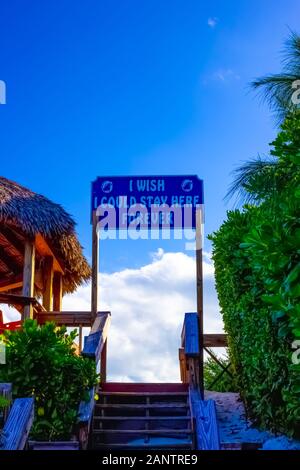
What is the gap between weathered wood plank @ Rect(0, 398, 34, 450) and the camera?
454 centimetres

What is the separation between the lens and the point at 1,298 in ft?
43.5

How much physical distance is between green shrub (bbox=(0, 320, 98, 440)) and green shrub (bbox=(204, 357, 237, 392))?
186 inches

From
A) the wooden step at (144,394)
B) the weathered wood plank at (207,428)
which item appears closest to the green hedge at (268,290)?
the weathered wood plank at (207,428)

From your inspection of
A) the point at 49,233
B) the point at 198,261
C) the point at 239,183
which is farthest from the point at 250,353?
the point at 49,233

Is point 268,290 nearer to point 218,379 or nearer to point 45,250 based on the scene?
point 218,379

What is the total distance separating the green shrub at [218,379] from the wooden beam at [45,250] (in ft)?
13.5

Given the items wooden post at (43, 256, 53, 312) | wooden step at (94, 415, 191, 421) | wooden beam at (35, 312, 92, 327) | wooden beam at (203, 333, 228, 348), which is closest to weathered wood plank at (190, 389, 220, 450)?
wooden step at (94, 415, 191, 421)

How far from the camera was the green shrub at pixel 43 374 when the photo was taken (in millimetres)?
6859

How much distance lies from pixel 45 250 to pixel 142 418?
7.39m

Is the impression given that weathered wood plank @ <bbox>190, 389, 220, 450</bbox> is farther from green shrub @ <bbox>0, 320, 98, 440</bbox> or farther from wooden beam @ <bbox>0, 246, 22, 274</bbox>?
wooden beam @ <bbox>0, 246, 22, 274</bbox>

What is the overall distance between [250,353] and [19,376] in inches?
97.5

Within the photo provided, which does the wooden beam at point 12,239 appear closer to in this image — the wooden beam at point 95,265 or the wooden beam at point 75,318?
the wooden beam at point 75,318

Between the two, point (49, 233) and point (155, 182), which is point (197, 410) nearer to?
point (155, 182)

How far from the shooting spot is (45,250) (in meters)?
15.4
